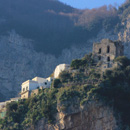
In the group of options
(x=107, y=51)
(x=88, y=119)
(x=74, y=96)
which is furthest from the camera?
(x=107, y=51)

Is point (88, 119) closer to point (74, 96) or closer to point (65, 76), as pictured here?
point (74, 96)

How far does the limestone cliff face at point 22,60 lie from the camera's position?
93.2 metres

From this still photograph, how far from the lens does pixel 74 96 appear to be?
53.8 meters

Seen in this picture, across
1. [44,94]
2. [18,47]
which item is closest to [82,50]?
[18,47]

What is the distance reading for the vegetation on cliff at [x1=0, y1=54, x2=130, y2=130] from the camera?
5378cm

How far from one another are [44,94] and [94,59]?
9609 millimetres

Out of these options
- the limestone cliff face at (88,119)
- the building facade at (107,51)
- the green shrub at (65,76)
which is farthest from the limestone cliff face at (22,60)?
the limestone cliff face at (88,119)

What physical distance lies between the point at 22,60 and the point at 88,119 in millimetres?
47156

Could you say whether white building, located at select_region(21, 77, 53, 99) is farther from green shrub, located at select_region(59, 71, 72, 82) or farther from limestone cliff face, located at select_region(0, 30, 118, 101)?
limestone cliff face, located at select_region(0, 30, 118, 101)

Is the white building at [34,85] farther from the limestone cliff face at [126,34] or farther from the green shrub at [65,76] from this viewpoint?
the limestone cliff face at [126,34]

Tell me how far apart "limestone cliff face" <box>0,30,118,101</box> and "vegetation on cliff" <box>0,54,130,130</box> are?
3268 cm

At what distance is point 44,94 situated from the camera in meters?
57.4

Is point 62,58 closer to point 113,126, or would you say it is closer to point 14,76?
point 14,76

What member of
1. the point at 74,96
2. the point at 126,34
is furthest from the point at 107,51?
the point at 126,34
